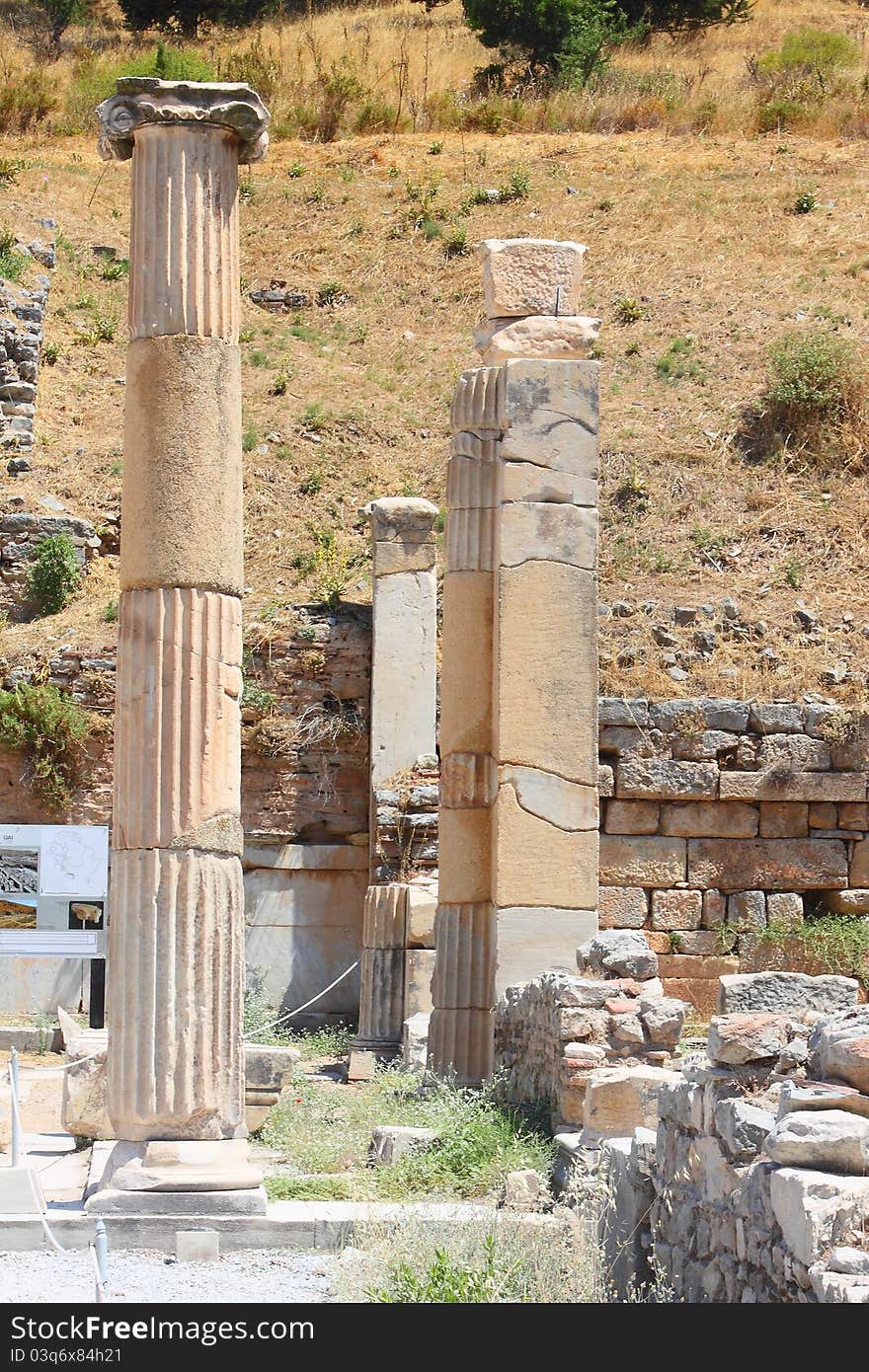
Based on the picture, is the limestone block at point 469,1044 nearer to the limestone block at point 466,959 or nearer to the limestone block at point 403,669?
the limestone block at point 466,959

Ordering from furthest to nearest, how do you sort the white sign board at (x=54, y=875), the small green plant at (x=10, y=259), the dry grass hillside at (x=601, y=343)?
the small green plant at (x=10, y=259) < the dry grass hillside at (x=601, y=343) < the white sign board at (x=54, y=875)

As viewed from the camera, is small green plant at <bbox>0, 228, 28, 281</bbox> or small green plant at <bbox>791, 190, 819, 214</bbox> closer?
small green plant at <bbox>0, 228, 28, 281</bbox>

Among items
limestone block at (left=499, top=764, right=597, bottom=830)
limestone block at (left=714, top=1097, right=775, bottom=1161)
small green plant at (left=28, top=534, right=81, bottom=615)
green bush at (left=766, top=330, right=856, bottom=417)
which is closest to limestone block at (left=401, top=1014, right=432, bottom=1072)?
limestone block at (left=499, top=764, right=597, bottom=830)

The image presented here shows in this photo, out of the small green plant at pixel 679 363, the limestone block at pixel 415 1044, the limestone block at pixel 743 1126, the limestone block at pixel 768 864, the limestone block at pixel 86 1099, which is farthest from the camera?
the small green plant at pixel 679 363

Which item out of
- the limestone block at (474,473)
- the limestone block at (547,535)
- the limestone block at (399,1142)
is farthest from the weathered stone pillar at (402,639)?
the limestone block at (399,1142)

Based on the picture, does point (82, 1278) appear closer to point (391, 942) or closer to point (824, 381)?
point (391, 942)

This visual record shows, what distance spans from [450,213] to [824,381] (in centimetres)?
912

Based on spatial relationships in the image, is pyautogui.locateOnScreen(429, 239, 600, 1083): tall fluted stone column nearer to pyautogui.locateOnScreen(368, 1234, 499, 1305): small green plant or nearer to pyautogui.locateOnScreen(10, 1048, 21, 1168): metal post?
pyautogui.locateOnScreen(10, 1048, 21, 1168): metal post

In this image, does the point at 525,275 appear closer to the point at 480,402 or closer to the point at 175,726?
the point at 480,402

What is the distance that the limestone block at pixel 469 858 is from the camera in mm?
11859

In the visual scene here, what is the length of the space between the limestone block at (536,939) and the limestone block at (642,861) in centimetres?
374

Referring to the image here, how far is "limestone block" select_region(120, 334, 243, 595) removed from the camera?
26.9 feet

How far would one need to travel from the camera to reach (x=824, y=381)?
883 inches

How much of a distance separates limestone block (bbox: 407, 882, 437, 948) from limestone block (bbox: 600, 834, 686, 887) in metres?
1.44
